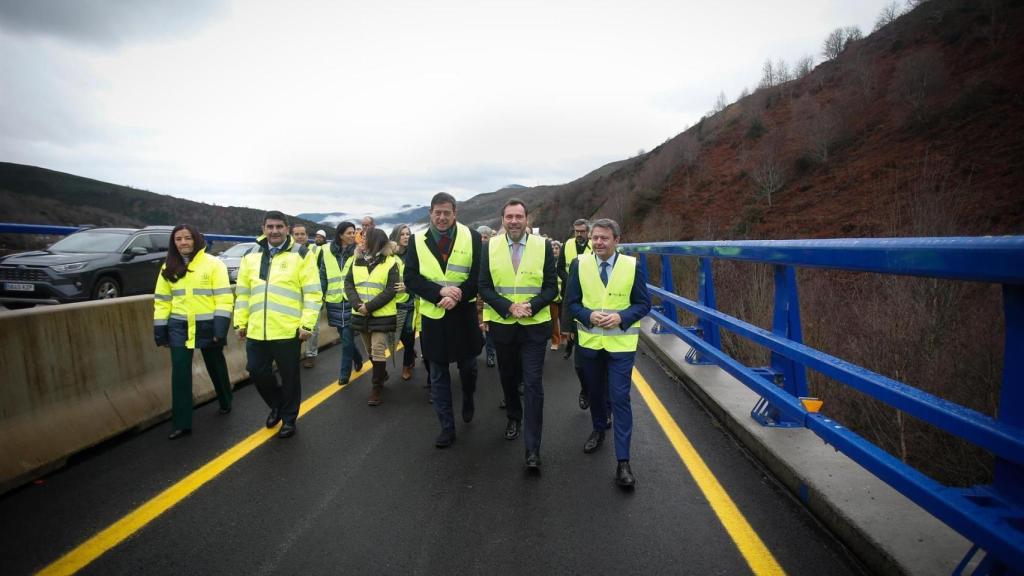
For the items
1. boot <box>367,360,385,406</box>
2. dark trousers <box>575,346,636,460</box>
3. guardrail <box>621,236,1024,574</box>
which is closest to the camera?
guardrail <box>621,236,1024,574</box>

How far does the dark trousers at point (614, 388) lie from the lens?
3305 mm

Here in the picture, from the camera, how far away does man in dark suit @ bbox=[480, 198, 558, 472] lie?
3664 mm

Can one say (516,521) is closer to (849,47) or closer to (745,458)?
(745,458)

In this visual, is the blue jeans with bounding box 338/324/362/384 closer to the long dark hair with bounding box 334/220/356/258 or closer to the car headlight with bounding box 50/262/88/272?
the long dark hair with bounding box 334/220/356/258

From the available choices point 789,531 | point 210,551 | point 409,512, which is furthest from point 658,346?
point 210,551

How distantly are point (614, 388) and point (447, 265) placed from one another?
167 centimetres

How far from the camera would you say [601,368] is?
3660mm

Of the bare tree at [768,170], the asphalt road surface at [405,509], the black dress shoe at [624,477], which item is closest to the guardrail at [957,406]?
the asphalt road surface at [405,509]

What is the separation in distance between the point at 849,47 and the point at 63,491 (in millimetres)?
56453

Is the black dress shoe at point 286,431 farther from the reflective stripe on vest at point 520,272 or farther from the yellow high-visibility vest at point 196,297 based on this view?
the reflective stripe on vest at point 520,272

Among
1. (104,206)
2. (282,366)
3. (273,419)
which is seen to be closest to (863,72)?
(282,366)

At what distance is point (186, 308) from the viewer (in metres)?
4.18


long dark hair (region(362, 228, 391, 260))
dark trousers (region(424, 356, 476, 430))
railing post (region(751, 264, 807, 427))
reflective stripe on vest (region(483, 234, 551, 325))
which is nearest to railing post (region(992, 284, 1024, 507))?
railing post (region(751, 264, 807, 427))

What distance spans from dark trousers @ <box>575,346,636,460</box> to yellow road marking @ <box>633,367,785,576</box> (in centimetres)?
51
